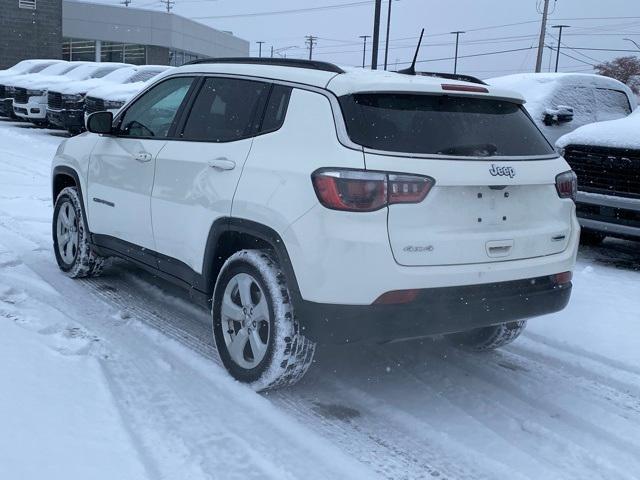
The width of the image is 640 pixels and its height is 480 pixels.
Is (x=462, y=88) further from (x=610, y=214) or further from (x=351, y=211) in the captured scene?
(x=610, y=214)

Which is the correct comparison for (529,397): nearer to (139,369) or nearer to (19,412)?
(139,369)

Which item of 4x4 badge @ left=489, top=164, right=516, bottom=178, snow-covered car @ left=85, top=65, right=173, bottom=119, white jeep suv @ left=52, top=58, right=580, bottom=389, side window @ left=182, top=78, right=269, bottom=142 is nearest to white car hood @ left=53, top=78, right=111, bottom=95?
snow-covered car @ left=85, top=65, right=173, bottom=119

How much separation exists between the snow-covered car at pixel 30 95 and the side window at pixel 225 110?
51.0 feet

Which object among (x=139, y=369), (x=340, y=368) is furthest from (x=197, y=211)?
(x=340, y=368)

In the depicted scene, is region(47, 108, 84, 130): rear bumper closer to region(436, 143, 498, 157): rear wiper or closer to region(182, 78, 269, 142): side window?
region(182, 78, 269, 142): side window

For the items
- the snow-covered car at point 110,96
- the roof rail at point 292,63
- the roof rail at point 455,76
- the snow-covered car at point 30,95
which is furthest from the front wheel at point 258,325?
the snow-covered car at point 30,95

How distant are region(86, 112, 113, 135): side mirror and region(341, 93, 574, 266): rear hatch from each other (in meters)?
2.36

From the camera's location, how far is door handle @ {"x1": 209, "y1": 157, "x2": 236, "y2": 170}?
13.3 ft

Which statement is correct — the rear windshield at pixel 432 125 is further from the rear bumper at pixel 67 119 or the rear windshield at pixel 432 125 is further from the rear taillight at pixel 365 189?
the rear bumper at pixel 67 119

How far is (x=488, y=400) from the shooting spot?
161 inches

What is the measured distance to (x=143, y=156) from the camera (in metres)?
4.89

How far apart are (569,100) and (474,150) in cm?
703

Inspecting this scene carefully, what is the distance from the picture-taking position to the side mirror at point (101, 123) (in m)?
5.26

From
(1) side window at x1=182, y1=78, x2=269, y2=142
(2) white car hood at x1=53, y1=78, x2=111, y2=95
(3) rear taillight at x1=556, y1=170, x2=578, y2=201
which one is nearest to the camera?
(3) rear taillight at x1=556, y1=170, x2=578, y2=201
